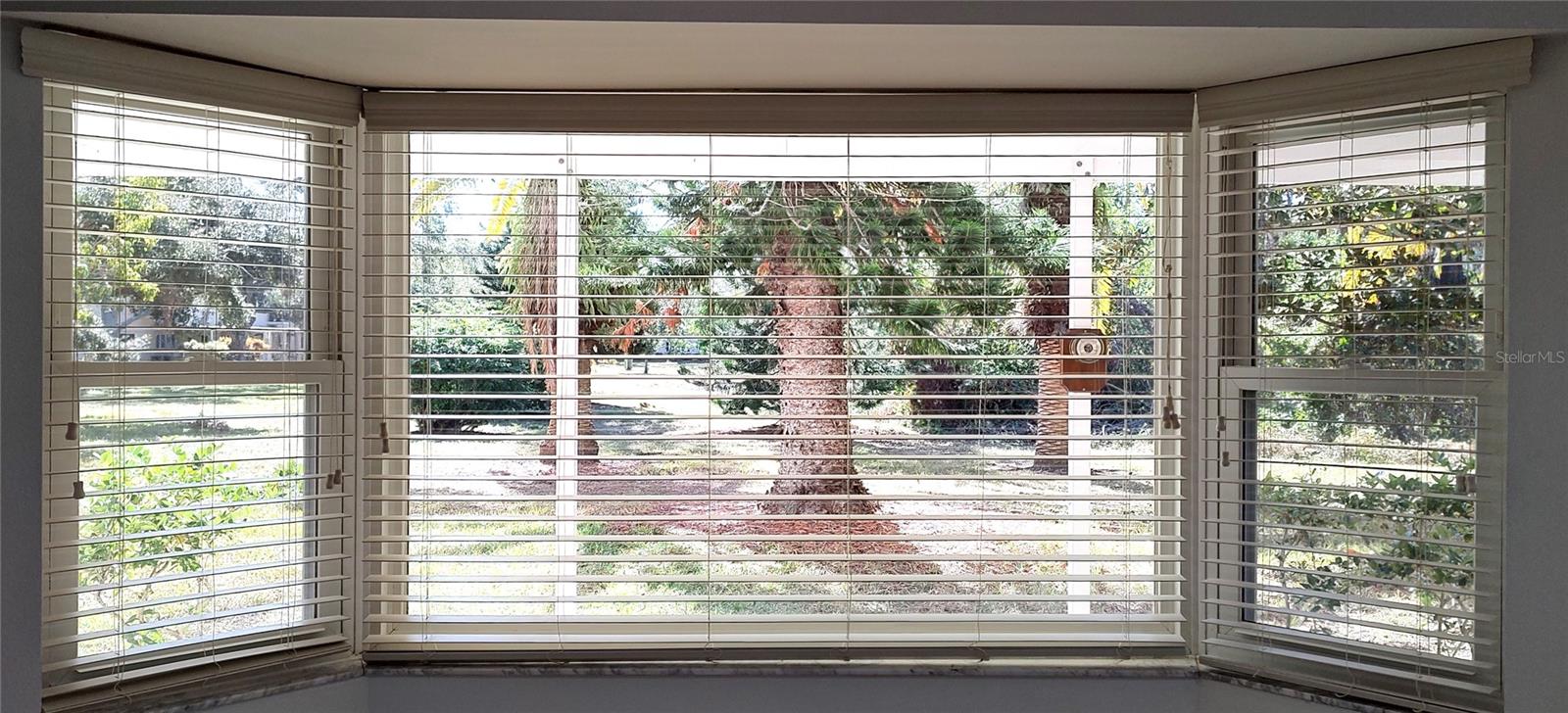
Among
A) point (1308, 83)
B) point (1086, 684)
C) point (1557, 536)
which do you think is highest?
point (1308, 83)

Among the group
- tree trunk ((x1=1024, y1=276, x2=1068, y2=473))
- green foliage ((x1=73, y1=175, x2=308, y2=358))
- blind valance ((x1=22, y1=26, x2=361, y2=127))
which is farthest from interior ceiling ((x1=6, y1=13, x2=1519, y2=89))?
tree trunk ((x1=1024, y1=276, x2=1068, y2=473))

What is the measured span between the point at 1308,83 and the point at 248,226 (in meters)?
2.60

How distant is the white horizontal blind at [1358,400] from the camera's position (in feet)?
6.88

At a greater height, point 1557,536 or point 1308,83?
point 1308,83

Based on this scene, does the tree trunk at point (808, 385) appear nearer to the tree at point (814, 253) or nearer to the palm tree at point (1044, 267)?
the tree at point (814, 253)

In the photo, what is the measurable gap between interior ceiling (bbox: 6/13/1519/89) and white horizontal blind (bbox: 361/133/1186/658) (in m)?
0.20

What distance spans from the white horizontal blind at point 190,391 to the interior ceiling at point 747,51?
0.26 meters

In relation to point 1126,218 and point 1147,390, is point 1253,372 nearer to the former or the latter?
point 1147,390

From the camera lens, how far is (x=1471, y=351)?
2098mm

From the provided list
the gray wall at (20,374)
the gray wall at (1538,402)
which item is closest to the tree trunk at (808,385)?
the gray wall at (1538,402)

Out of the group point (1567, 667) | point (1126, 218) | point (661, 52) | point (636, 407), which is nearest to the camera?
point (1567, 667)

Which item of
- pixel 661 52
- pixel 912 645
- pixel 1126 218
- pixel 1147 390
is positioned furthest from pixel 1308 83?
pixel 912 645

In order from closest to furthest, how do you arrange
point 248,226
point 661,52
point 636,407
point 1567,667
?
point 1567,667
point 661,52
point 248,226
point 636,407

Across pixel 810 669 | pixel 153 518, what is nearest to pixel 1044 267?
pixel 810 669
